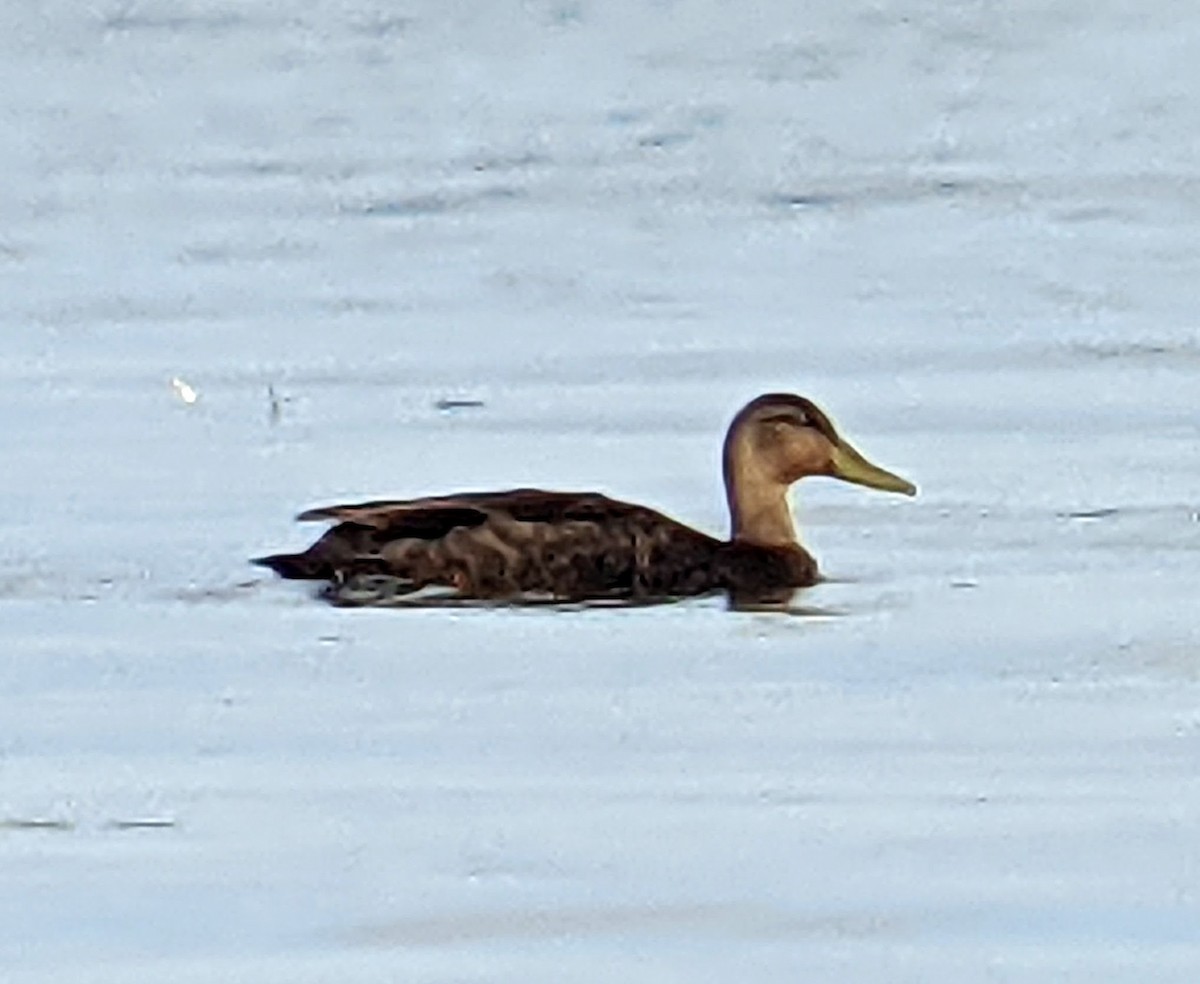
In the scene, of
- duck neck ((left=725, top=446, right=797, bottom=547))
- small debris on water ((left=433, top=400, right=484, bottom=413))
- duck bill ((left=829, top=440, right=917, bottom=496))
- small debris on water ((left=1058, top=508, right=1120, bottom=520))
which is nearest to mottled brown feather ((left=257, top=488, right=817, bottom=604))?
duck neck ((left=725, top=446, right=797, bottom=547))

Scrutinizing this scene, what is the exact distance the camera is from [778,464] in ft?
43.2

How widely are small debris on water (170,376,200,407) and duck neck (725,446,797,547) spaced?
2.07m

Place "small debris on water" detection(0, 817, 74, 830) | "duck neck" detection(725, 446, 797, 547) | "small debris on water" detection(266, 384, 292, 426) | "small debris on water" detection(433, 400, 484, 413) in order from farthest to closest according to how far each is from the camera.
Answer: "small debris on water" detection(433, 400, 484, 413), "small debris on water" detection(266, 384, 292, 426), "duck neck" detection(725, 446, 797, 547), "small debris on water" detection(0, 817, 74, 830)

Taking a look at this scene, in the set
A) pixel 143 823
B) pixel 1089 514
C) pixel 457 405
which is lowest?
pixel 143 823

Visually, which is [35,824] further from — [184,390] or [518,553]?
[184,390]

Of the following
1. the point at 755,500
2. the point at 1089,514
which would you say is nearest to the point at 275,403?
the point at 755,500

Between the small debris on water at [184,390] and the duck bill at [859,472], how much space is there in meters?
2.26

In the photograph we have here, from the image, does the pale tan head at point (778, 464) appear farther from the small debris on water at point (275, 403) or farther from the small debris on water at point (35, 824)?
the small debris on water at point (35, 824)

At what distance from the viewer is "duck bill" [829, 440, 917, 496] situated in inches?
519

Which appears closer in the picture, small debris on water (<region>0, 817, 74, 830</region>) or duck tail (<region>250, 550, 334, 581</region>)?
small debris on water (<region>0, 817, 74, 830</region>)

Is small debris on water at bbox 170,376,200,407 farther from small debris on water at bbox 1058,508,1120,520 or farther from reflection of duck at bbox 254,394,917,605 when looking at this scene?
small debris on water at bbox 1058,508,1120,520

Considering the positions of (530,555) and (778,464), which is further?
Result: (778,464)

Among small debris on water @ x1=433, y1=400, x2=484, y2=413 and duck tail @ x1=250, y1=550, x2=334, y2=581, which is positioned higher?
small debris on water @ x1=433, y1=400, x2=484, y2=413

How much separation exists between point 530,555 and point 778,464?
0.82 metres
